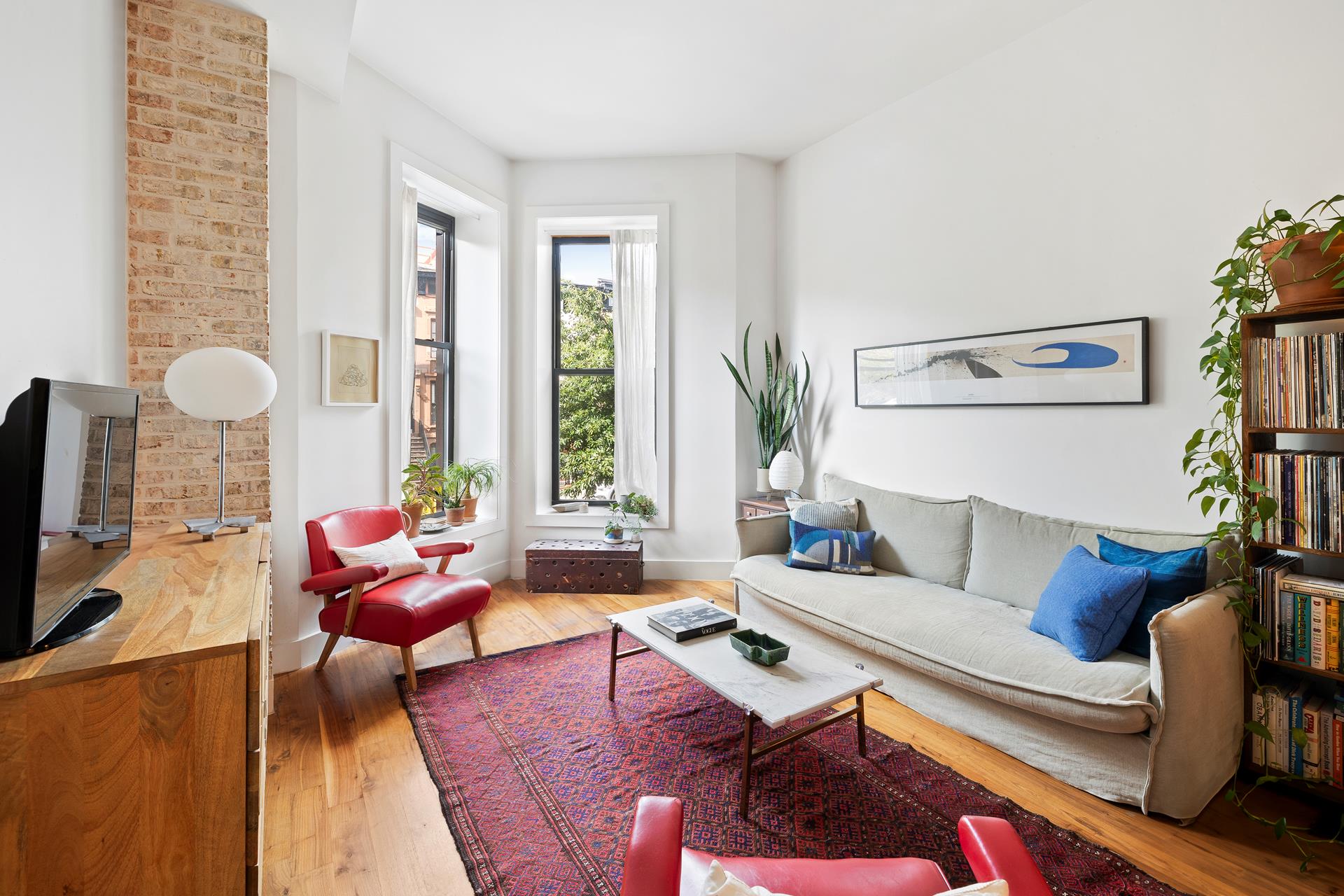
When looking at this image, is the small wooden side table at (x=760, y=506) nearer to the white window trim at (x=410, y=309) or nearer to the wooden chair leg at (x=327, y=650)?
the white window trim at (x=410, y=309)

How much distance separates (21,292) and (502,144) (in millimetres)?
3465

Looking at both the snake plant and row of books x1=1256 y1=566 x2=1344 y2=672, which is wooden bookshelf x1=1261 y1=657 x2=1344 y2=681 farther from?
the snake plant

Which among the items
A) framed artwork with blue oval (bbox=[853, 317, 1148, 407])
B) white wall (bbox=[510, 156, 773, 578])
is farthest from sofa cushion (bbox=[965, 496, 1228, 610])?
white wall (bbox=[510, 156, 773, 578])

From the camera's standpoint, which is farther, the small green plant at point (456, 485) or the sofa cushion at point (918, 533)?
the small green plant at point (456, 485)

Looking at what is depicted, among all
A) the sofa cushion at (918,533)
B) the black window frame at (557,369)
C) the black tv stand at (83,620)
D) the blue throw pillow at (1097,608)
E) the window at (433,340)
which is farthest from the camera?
the black window frame at (557,369)

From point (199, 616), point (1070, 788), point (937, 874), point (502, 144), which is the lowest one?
point (1070, 788)

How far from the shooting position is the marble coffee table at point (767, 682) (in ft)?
6.57

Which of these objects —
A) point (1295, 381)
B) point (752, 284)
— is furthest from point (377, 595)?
point (1295, 381)

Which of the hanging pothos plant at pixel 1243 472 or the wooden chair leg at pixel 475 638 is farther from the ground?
the hanging pothos plant at pixel 1243 472

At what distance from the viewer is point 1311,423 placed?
2.03 metres

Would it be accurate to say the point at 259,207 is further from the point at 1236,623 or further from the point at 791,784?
the point at 1236,623

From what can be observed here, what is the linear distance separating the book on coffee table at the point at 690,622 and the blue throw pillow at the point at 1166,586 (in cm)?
154

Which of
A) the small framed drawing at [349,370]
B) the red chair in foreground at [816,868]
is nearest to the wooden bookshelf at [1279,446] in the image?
the red chair in foreground at [816,868]

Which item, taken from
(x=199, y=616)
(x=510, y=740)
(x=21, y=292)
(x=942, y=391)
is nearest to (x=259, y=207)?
(x=21, y=292)
